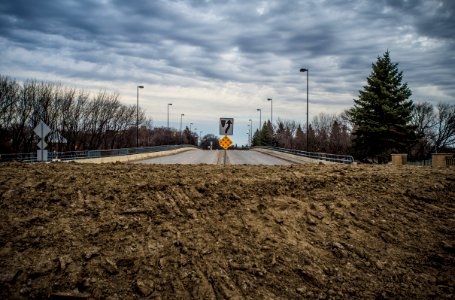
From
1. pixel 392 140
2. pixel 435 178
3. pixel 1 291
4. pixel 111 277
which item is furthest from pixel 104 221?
pixel 392 140

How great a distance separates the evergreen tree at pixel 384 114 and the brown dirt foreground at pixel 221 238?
3557cm

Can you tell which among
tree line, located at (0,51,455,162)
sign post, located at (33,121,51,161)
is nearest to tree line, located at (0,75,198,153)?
tree line, located at (0,51,455,162)

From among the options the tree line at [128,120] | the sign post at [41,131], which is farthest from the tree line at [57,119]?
the sign post at [41,131]

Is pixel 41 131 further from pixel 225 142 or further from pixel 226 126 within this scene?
pixel 226 126

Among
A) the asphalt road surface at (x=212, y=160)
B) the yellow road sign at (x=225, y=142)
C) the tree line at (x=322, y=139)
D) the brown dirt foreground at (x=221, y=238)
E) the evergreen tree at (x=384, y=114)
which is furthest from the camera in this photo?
the tree line at (x=322, y=139)

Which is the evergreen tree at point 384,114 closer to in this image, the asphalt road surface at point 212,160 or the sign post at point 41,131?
the asphalt road surface at point 212,160

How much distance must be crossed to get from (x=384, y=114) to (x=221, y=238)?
41.3m

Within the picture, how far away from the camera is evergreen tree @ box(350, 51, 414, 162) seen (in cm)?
4287

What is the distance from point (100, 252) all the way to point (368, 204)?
6.12 metres

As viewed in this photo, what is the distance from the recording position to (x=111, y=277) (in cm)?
600

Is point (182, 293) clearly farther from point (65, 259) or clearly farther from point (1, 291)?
point (1, 291)

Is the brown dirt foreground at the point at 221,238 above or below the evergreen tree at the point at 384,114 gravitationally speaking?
below

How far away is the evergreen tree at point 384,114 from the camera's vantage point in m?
42.9

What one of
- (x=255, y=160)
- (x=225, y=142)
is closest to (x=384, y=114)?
(x=255, y=160)
